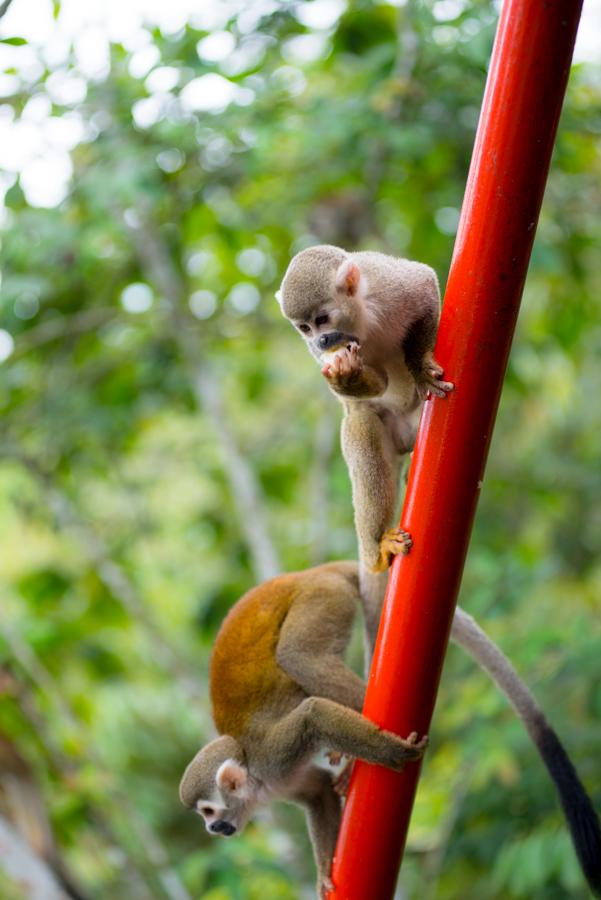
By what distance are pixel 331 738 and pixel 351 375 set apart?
0.62 meters

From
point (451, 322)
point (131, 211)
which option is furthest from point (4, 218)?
point (451, 322)

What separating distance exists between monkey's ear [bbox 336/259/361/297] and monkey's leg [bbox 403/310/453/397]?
17 cm

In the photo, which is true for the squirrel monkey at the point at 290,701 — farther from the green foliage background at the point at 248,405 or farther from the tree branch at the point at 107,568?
the tree branch at the point at 107,568

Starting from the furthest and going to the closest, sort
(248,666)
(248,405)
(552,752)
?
(248,405) → (248,666) → (552,752)

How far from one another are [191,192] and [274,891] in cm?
243

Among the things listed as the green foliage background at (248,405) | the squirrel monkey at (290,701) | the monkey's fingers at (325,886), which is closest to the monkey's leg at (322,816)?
the squirrel monkey at (290,701)

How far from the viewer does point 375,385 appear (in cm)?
162

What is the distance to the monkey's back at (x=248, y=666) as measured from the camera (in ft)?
5.94

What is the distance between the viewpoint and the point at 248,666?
1829mm

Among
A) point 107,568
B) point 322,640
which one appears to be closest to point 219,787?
point 322,640

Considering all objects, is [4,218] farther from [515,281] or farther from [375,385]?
[515,281]

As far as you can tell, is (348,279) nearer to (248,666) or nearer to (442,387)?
(442,387)

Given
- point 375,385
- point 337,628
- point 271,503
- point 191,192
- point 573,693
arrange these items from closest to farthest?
1. point 375,385
2. point 337,628
3. point 573,693
4. point 191,192
5. point 271,503

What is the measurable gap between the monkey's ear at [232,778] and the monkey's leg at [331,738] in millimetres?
63
